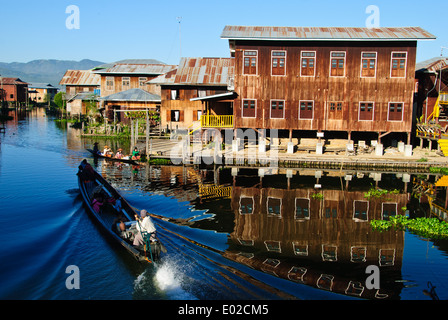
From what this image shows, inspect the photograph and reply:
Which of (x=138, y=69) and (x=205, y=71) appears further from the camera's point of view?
(x=138, y=69)

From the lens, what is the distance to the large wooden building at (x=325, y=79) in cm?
3372

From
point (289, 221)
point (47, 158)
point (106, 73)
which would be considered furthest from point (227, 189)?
point (106, 73)

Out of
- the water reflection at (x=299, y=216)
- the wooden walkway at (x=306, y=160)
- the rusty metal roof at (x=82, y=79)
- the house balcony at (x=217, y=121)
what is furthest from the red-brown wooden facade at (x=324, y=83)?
the rusty metal roof at (x=82, y=79)

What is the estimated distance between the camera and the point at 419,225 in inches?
730

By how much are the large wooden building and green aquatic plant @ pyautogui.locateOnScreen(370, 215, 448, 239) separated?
16.7 metres

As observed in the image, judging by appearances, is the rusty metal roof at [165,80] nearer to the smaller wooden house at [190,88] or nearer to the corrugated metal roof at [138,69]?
the smaller wooden house at [190,88]

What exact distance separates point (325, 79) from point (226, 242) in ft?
74.0

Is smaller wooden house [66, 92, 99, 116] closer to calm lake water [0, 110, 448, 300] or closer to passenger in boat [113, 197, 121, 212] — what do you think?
calm lake water [0, 110, 448, 300]

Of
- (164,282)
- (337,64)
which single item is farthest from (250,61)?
(164,282)

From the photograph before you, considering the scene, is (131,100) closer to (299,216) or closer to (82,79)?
(82,79)

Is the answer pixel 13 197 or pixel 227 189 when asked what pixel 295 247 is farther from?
pixel 13 197

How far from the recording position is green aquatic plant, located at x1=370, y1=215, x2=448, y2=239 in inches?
700

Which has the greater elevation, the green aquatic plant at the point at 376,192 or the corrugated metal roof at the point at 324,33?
the corrugated metal roof at the point at 324,33

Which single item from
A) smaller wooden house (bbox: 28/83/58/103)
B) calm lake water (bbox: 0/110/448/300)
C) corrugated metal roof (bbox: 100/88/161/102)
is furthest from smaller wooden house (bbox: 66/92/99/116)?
smaller wooden house (bbox: 28/83/58/103)
